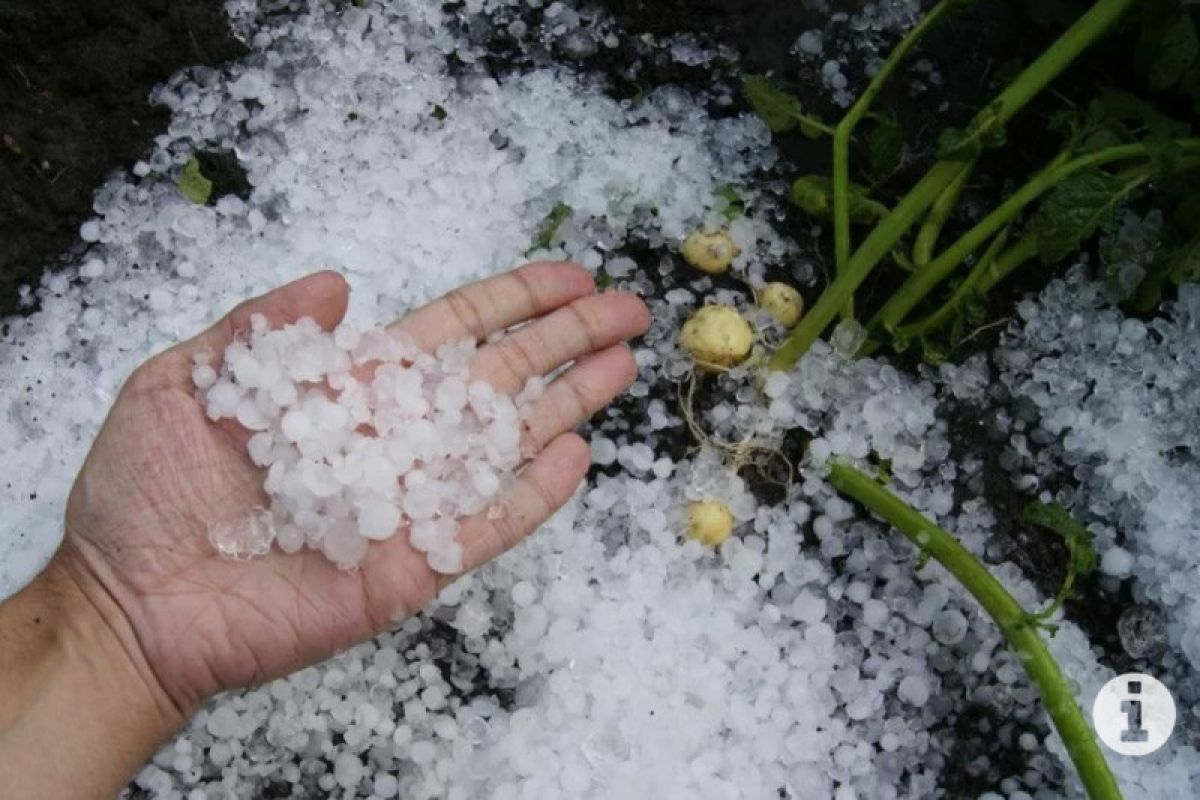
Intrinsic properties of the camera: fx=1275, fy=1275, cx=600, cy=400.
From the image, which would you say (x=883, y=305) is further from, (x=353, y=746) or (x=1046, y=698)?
(x=353, y=746)

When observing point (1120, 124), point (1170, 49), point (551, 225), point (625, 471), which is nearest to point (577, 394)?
point (625, 471)

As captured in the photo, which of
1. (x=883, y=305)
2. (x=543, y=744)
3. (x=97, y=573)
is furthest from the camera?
(x=883, y=305)

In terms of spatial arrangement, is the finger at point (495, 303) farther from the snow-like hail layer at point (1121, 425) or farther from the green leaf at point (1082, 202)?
the snow-like hail layer at point (1121, 425)

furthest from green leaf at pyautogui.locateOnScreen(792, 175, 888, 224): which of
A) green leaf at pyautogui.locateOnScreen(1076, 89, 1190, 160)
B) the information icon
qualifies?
the information icon

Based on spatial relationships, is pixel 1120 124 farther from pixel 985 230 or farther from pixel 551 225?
pixel 551 225

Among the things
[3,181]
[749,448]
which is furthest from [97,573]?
[749,448]

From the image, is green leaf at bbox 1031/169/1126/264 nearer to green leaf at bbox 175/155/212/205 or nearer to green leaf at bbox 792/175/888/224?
green leaf at bbox 792/175/888/224

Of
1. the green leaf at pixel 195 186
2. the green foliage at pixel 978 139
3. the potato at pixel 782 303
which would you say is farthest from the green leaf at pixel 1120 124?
the green leaf at pixel 195 186

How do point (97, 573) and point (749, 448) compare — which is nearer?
point (97, 573)
